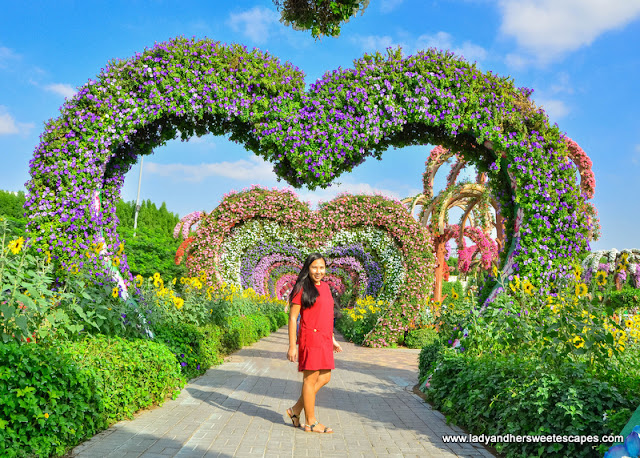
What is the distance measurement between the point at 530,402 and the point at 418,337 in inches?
368

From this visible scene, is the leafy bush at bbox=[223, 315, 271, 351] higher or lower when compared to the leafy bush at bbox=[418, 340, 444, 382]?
lower

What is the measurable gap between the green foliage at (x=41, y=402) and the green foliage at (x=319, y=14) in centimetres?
439

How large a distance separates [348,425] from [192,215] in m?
25.0

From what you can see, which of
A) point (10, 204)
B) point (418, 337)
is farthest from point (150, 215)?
point (418, 337)

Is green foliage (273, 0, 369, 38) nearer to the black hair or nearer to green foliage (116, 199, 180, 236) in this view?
the black hair

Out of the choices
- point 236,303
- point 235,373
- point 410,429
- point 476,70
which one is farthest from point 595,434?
point 236,303

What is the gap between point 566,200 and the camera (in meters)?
6.06

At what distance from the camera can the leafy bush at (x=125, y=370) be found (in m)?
4.11

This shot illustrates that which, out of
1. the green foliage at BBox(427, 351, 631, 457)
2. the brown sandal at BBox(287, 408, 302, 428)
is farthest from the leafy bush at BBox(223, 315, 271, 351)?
the green foliage at BBox(427, 351, 631, 457)

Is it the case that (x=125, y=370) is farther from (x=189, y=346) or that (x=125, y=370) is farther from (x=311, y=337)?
(x=189, y=346)

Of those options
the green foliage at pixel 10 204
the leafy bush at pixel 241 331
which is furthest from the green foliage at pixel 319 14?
the green foliage at pixel 10 204

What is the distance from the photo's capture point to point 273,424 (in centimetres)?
460

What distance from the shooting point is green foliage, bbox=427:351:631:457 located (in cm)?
333

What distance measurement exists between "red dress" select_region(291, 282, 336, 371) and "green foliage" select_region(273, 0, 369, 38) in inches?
127
